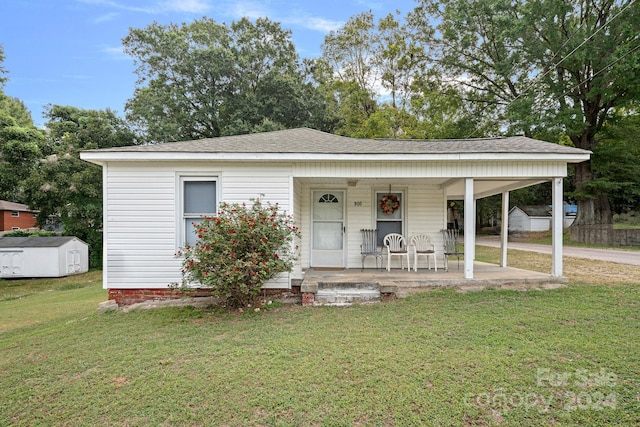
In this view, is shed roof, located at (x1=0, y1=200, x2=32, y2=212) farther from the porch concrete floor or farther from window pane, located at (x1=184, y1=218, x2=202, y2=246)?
the porch concrete floor

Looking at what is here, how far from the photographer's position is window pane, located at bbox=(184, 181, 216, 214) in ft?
20.3

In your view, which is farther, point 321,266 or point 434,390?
point 321,266

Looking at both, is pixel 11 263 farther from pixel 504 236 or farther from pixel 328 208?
pixel 504 236

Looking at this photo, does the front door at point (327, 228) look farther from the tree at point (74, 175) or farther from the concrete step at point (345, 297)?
the tree at point (74, 175)

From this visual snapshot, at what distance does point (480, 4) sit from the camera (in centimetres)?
1811

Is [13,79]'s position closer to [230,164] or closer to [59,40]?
[59,40]

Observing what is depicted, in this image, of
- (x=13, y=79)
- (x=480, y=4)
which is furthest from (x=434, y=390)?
(x=13, y=79)

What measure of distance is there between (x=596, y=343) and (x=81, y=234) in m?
20.6

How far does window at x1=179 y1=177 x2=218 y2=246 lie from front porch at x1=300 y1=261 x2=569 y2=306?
7.31ft

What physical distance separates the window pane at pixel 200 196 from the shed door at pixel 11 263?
12.9 metres

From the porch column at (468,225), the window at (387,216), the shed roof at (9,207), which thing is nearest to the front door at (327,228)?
the window at (387,216)

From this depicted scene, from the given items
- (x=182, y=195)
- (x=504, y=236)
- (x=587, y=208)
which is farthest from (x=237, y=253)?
(x=587, y=208)

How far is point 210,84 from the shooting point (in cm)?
2111

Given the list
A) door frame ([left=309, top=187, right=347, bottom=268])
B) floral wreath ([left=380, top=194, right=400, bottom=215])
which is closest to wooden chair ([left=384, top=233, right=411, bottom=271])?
floral wreath ([left=380, top=194, right=400, bottom=215])
